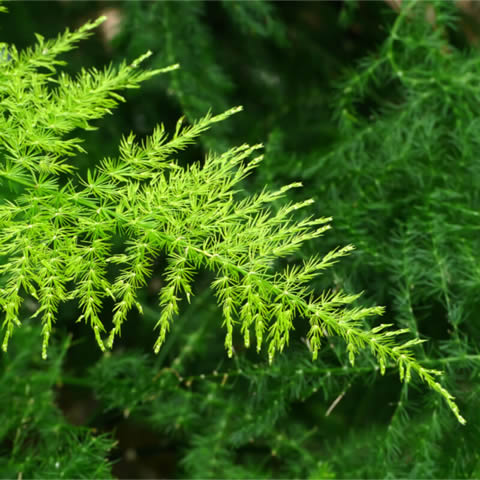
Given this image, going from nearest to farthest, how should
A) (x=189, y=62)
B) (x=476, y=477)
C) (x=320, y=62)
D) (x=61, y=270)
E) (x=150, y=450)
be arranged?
(x=61, y=270)
(x=476, y=477)
(x=189, y=62)
(x=150, y=450)
(x=320, y=62)

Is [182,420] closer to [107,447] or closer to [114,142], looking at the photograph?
[107,447]

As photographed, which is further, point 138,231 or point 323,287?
point 323,287

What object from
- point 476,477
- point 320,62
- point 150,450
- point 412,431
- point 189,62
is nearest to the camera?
point 476,477

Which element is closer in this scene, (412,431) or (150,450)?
(412,431)

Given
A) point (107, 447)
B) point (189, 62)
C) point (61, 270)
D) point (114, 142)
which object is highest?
point (189, 62)

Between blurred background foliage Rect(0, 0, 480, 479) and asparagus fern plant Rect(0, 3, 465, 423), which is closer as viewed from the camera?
asparagus fern plant Rect(0, 3, 465, 423)

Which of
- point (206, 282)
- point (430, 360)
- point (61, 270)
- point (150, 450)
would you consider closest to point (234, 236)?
point (61, 270)

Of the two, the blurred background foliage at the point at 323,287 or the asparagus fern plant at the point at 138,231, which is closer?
the asparagus fern plant at the point at 138,231

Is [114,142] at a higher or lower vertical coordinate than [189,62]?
lower
